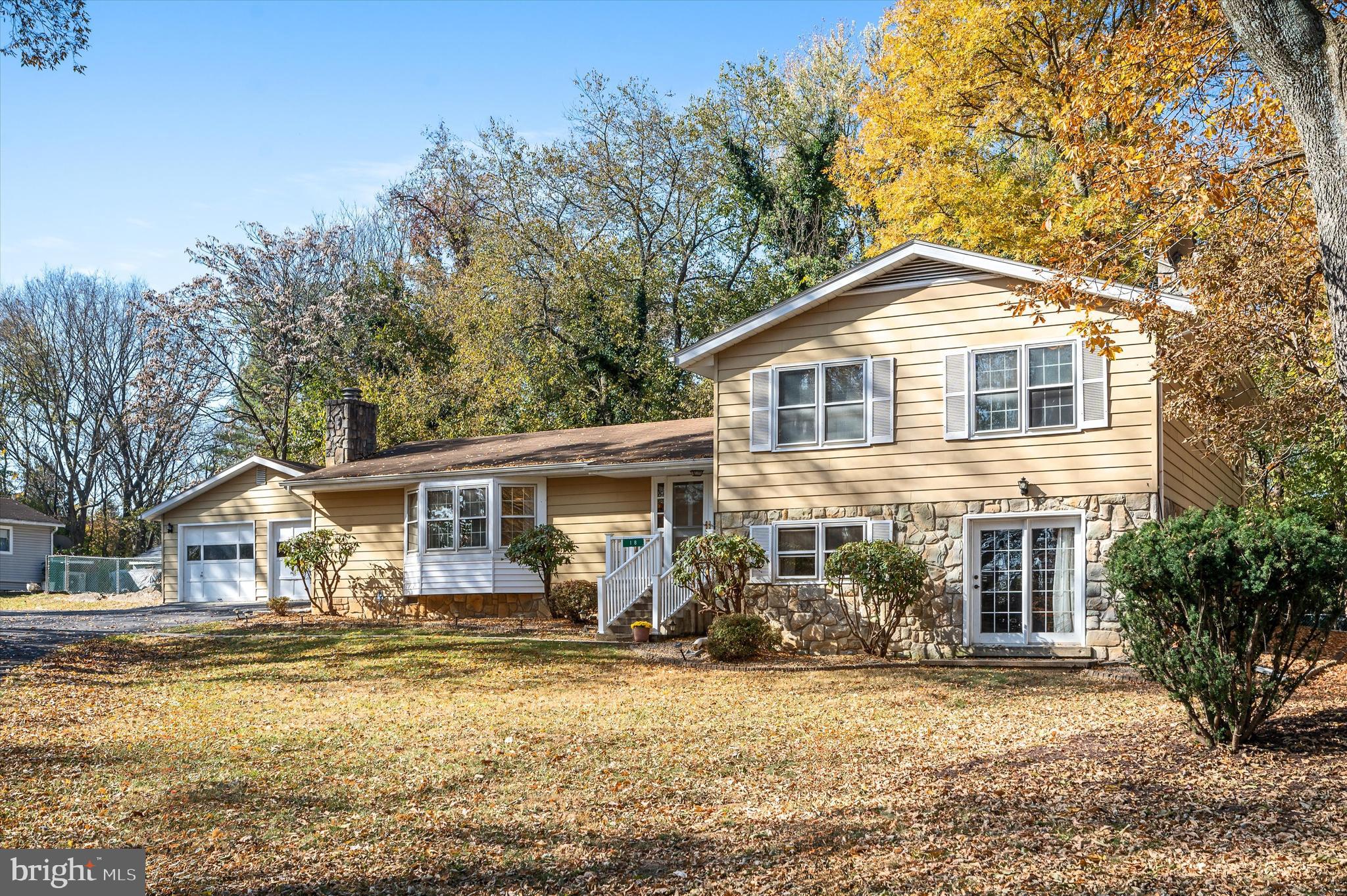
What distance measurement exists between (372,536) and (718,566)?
9178mm

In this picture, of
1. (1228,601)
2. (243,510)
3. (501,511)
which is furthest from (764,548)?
(243,510)

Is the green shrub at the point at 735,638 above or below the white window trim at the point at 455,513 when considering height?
below

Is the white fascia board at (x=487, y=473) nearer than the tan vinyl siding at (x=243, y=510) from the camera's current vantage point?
Yes

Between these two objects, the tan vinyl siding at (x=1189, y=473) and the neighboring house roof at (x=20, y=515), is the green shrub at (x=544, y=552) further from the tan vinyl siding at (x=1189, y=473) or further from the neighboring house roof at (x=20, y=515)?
the neighboring house roof at (x=20, y=515)

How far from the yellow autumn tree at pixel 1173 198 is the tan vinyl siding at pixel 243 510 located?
52.0 feet

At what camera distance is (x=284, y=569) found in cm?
2475

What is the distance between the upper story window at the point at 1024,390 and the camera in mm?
14430

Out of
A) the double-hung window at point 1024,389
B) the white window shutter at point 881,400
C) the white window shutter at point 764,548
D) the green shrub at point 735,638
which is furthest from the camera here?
the white window shutter at point 764,548

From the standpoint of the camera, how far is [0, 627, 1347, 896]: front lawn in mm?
5898

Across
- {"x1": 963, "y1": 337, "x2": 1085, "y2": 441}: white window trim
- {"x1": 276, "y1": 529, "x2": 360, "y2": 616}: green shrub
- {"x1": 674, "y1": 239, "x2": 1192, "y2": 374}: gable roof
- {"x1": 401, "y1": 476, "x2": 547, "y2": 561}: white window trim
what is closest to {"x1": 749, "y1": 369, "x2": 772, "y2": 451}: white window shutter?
{"x1": 674, "y1": 239, "x2": 1192, "y2": 374}: gable roof

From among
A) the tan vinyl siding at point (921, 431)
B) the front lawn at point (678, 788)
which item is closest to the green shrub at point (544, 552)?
the tan vinyl siding at point (921, 431)

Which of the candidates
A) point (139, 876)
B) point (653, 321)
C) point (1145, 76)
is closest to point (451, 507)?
point (653, 321)

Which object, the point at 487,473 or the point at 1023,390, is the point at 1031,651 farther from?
the point at 487,473

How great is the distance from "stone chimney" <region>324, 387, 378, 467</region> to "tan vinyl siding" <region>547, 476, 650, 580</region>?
252 inches
